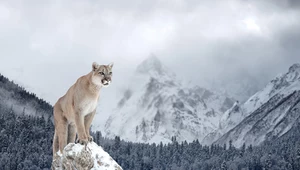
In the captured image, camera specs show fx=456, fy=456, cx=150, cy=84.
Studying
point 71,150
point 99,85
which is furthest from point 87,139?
point 99,85

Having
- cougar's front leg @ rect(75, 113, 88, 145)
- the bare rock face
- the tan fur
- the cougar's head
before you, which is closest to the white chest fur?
the tan fur

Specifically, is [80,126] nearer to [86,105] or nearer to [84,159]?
[86,105]

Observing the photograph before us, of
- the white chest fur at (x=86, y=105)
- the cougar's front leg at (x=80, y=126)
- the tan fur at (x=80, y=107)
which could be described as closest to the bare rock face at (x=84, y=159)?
the tan fur at (x=80, y=107)

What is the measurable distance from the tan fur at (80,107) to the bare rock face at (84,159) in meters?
0.52

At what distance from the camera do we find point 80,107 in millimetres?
18469

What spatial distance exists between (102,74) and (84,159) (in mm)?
3352

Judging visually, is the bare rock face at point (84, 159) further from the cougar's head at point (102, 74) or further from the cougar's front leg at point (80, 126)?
the cougar's head at point (102, 74)

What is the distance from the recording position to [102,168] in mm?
17125

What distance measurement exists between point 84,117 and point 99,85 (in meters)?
2.14

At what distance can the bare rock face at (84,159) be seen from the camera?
671 inches

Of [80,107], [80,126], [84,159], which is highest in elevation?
[80,107]

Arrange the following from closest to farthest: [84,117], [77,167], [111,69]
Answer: [77,167], [111,69], [84,117]

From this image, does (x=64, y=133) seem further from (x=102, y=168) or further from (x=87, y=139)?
(x=102, y=168)

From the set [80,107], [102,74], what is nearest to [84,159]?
[80,107]
